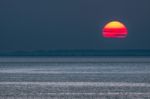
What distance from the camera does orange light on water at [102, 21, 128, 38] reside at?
1720 cm

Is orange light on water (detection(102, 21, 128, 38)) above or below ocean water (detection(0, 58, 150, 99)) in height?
above

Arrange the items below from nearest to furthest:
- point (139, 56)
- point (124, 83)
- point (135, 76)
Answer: point (124, 83)
point (135, 76)
point (139, 56)

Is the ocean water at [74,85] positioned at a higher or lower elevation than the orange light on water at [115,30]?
lower

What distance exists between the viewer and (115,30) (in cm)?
1736

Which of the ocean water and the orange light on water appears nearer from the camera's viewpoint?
the ocean water

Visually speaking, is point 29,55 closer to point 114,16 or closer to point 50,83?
point 114,16

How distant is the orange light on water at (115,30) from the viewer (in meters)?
17.2

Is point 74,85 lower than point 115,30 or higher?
lower

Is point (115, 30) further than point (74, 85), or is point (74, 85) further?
point (115, 30)

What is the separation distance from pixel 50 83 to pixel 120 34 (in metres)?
7.13

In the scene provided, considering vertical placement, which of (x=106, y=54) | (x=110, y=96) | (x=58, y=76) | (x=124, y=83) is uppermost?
(x=106, y=54)

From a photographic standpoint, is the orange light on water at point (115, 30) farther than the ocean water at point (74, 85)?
Yes

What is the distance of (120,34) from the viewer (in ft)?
58.4

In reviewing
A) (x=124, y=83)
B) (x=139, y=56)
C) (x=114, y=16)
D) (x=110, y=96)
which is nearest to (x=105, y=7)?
(x=114, y=16)
